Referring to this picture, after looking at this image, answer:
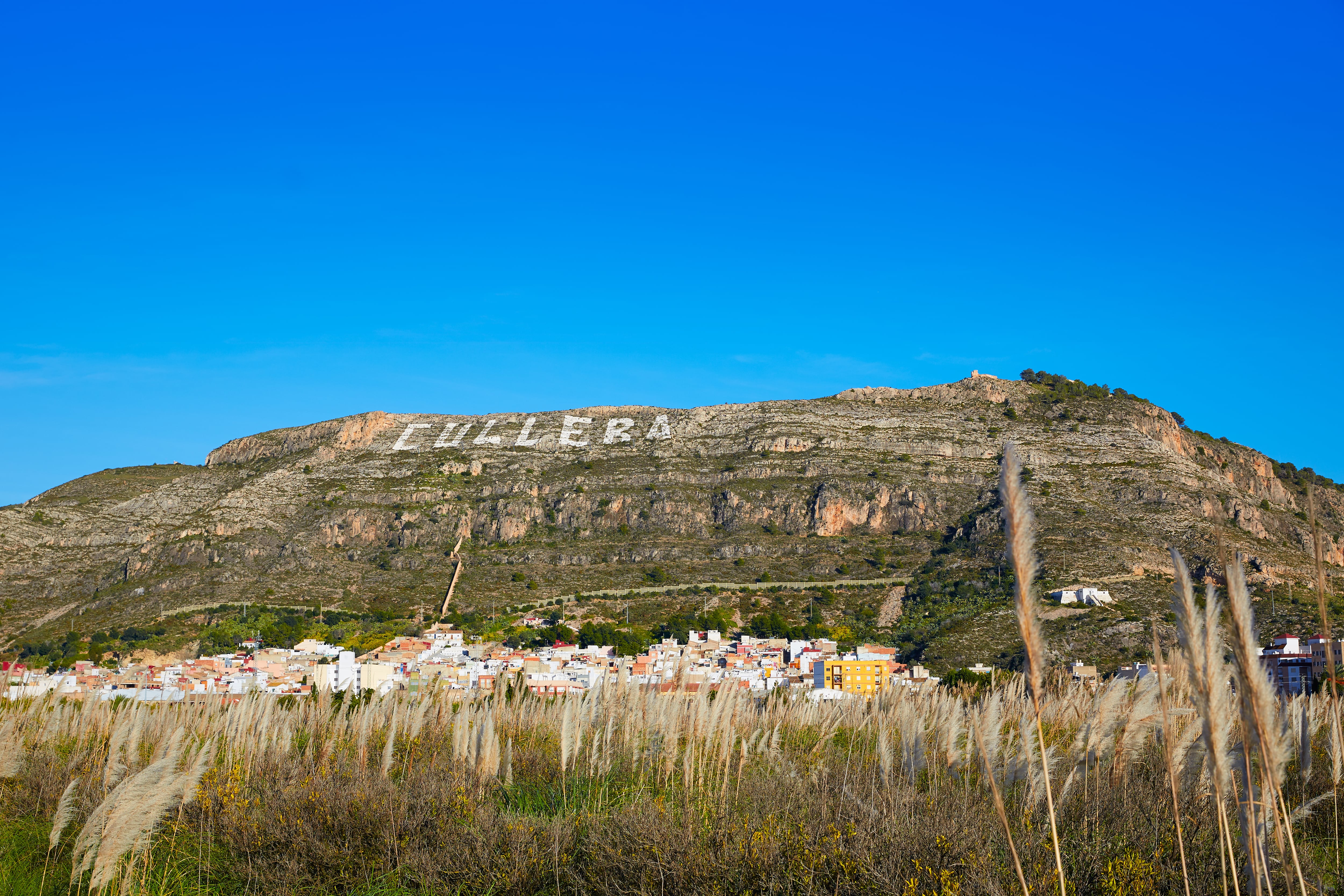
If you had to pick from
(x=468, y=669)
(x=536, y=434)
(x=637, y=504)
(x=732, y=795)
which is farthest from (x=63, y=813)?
(x=536, y=434)

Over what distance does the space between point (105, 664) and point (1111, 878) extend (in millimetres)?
47216

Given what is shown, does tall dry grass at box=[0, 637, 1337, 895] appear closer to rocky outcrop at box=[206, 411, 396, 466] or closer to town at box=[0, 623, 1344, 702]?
town at box=[0, 623, 1344, 702]

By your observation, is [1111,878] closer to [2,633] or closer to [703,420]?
[2,633]

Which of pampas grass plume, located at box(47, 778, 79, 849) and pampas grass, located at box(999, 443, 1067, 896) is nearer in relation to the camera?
pampas grass, located at box(999, 443, 1067, 896)

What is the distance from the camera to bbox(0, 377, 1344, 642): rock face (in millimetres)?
65875

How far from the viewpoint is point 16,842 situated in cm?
622

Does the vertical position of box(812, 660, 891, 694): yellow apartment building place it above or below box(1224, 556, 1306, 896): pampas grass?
below

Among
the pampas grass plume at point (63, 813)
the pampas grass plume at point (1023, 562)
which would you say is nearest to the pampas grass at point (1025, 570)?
the pampas grass plume at point (1023, 562)

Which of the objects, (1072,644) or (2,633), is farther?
(2,633)

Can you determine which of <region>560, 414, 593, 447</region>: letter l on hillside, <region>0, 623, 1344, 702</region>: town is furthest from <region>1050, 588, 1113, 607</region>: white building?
<region>560, 414, 593, 447</region>: letter l on hillside

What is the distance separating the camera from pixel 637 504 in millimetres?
79688

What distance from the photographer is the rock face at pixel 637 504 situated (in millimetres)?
65875

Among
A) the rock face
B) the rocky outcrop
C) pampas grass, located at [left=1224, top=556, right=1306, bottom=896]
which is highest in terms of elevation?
the rocky outcrop

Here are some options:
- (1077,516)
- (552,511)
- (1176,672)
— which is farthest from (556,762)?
(552,511)
